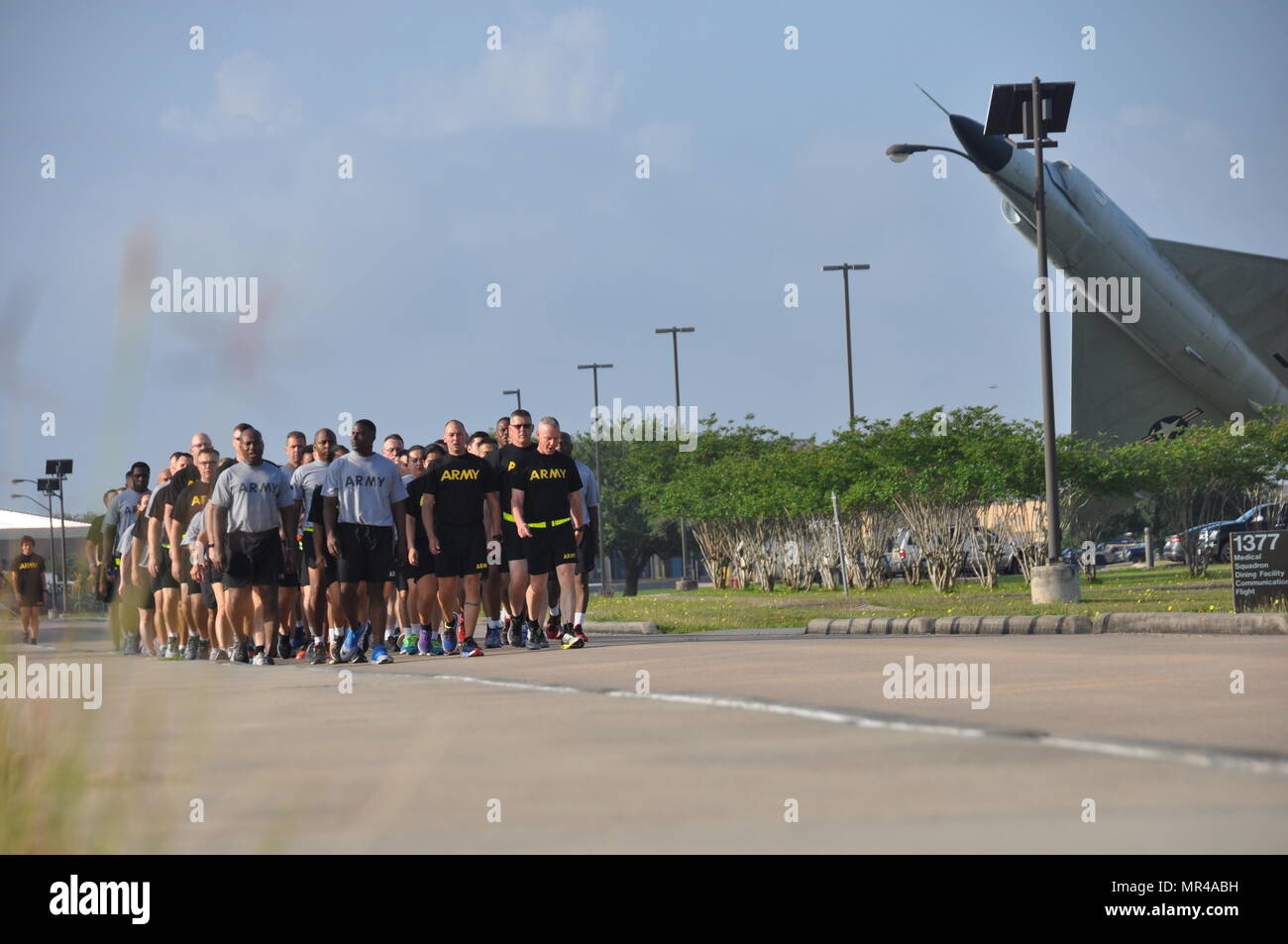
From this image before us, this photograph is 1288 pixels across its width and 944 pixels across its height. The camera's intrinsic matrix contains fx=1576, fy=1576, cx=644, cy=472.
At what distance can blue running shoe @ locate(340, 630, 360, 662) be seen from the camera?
13.8 meters

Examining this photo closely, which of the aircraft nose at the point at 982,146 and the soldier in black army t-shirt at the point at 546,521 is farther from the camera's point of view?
the aircraft nose at the point at 982,146

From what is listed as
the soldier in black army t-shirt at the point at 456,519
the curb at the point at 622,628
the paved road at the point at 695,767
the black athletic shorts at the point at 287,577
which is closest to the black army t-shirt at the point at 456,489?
the soldier in black army t-shirt at the point at 456,519

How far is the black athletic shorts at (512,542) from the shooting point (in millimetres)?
14492

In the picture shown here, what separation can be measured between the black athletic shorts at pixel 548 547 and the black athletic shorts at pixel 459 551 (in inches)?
18.2

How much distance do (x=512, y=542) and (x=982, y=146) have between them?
74.5 feet

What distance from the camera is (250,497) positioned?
1385 cm

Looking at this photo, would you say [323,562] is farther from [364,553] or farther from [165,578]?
[165,578]

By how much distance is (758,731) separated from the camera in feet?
21.4

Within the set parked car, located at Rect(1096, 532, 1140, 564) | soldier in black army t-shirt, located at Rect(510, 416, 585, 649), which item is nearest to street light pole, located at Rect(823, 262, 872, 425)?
parked car, located at Rect(1096, 532, 1140, 564)

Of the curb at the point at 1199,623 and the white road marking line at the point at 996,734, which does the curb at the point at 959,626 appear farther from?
the white road marking line at the point at 996,734

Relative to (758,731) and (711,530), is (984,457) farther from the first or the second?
(758,731)

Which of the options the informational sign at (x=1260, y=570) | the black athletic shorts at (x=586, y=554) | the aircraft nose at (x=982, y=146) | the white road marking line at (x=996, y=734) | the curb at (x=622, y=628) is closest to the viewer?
the white road marking line at (x=996, y=734)

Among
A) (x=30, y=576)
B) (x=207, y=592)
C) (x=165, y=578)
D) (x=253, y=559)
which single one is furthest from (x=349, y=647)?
(x=30, y=576)
